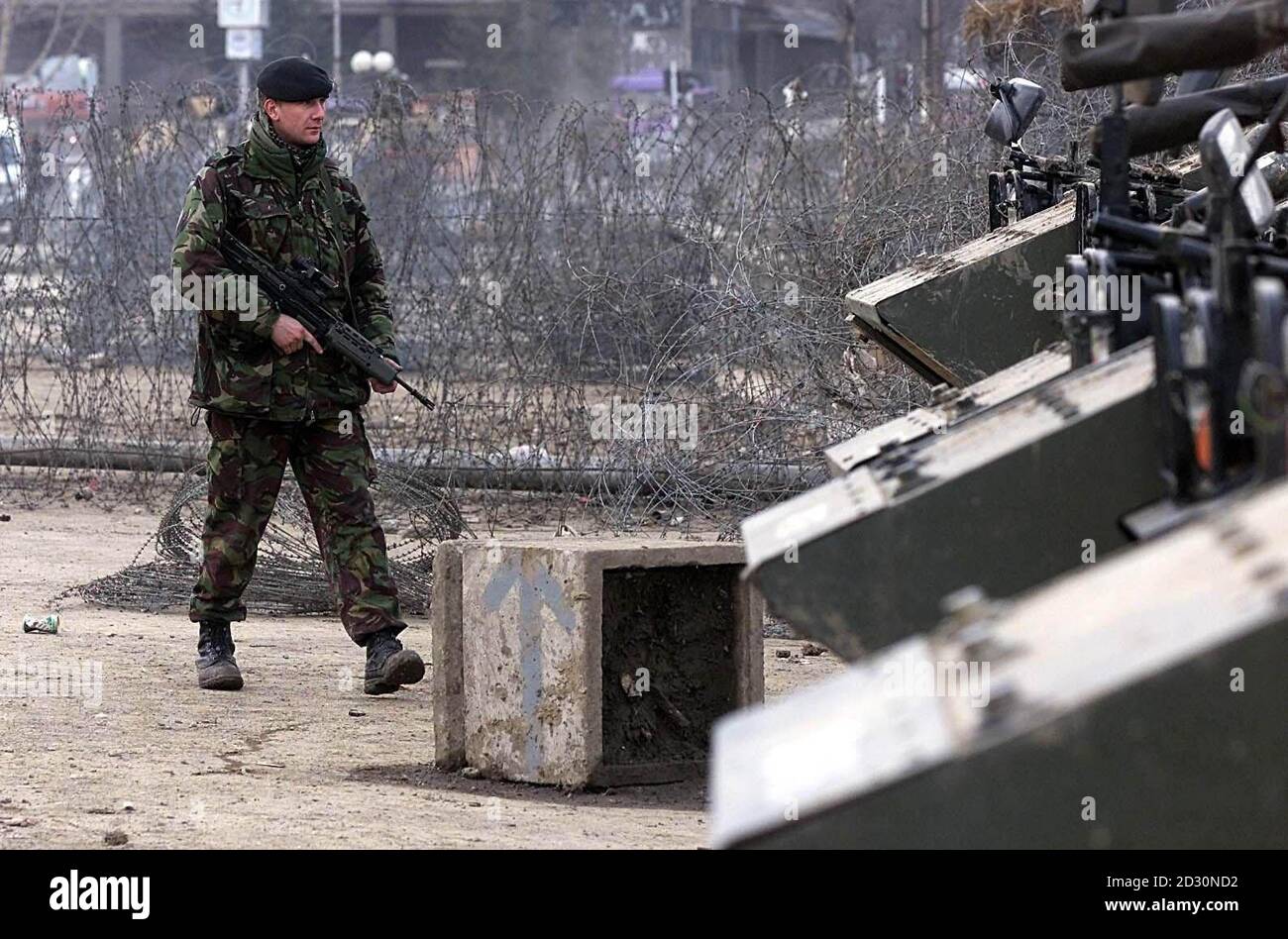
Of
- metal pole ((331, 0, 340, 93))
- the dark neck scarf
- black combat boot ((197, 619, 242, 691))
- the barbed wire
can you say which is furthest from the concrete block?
metal pole ((331, 0, 340, 93))

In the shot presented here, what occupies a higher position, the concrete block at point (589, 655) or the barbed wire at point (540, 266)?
the barbed wire at point (540, 266)

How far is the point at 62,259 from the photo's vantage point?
12.1 metres

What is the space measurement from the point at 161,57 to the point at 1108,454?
4145cm

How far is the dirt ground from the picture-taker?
4.54 meters

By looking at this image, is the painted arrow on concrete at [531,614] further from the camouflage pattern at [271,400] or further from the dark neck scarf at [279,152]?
the dark neck scarf at [279,152]

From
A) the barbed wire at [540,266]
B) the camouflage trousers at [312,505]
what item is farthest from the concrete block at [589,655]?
the barbed wire at [540,266]

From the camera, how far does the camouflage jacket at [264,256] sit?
611cm

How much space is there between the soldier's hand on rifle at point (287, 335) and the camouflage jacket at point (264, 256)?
0.08 ft

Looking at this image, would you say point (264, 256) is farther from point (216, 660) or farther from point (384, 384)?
point (216, 660)

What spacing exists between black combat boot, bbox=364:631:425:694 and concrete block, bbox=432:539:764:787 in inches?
28.0
